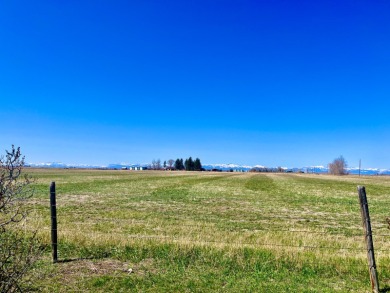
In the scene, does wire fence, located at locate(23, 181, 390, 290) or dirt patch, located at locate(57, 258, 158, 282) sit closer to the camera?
dirt patch, located at locate(57, 258, 158, 282)

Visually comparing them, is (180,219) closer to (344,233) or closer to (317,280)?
(344,233)

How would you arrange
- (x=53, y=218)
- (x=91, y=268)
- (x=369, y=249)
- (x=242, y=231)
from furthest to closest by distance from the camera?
(x=242, y=231) < (x=53, y=218) < (x=91, y=268) < (x=369, y=249)

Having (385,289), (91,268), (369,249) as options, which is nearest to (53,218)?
(91,268)

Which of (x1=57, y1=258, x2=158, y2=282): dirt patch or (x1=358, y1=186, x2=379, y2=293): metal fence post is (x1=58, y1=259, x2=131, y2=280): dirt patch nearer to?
(x1=57, y1=258, x2=158, y2=282): dirt patch

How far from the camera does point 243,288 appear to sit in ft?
22.2

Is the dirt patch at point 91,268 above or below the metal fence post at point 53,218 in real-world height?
below

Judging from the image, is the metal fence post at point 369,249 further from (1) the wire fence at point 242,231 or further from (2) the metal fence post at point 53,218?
(2) the metal fence post at point 53,218

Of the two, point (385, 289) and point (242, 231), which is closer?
point (385, 289)

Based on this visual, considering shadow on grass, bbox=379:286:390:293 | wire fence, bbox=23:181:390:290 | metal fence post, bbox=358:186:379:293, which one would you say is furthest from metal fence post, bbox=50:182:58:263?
shadow on grass, bbox=379:286:390:293

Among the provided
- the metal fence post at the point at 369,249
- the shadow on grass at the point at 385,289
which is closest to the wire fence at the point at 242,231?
the shadow on grass at the point at 385,289

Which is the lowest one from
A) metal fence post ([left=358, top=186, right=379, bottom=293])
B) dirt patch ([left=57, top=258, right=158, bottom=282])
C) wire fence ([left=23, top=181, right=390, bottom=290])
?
wire fence ([left=23, top=181, right=390, bottom=290])

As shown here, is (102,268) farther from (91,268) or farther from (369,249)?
(369,249)

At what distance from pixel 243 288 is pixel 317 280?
1959 mm

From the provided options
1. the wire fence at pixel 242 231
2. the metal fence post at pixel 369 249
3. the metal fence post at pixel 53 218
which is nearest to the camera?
the metal fence post at pixel 369 249
